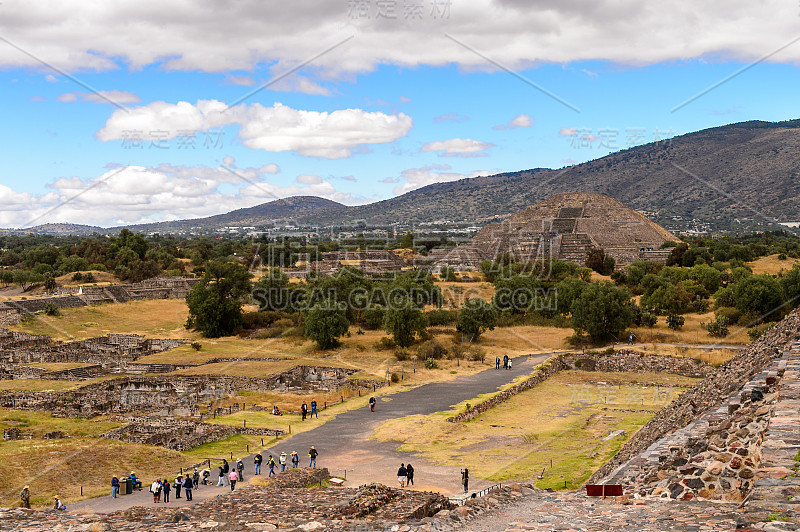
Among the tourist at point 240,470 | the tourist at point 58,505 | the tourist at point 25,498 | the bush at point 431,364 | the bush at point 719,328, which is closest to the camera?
the tourist at point 58,505

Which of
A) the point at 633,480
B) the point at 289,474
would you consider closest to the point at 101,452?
the point at 289,474

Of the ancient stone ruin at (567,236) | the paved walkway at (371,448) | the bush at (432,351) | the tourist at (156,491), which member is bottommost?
the paved walkway at (371,448)

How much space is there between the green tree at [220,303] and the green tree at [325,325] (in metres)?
11.1

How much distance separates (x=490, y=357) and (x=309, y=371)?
40.3ft

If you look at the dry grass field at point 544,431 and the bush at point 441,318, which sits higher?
the bush at point 441,318

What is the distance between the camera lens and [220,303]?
5575 cm

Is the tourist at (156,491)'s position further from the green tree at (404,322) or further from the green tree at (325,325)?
the green tree at (404,322)

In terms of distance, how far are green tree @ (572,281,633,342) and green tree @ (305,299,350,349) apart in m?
16.6

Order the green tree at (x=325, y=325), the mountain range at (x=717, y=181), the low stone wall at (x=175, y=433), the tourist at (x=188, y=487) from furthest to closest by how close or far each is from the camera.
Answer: the mountain range at (x=717, y=181)
the green tree at (x=325, y=325)
the low stone wall at (x=175, y=433)
the tourist at (x=188, y=487)

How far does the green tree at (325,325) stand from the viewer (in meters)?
46.6

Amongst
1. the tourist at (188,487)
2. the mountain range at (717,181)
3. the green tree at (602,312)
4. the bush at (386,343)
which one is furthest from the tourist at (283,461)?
the mountain range at (717,181)

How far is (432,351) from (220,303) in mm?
20763

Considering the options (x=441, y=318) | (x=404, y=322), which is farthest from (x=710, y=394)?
(x=441, y=318)

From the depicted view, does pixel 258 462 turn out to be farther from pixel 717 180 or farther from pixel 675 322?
pixel 717 180
